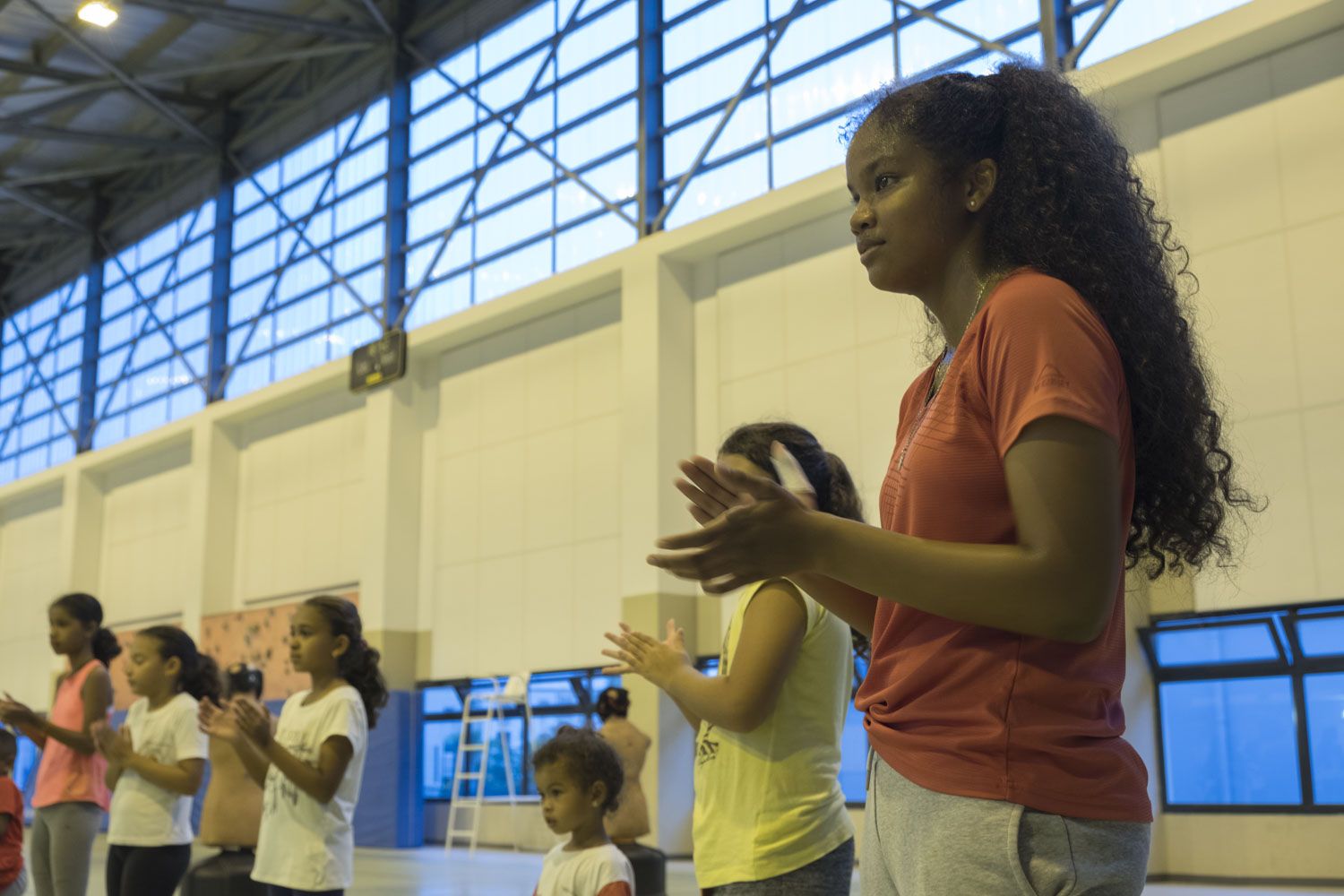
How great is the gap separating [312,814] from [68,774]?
2140 mm

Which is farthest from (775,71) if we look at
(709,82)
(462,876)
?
(462,876)

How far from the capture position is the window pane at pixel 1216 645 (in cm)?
1110

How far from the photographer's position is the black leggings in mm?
5504

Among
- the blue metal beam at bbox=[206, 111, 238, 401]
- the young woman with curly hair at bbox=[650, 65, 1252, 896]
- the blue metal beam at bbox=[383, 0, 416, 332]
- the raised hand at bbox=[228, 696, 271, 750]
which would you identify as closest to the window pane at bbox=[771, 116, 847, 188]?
the blue metal beam at bbox=[383, 0, 416, 332]

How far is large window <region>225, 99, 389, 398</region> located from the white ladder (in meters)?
6.21

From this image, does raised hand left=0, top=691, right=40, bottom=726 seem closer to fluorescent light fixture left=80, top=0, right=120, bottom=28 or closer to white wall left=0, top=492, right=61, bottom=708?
fluorescent light fixture left=80, top=0, right=120, bottom=28

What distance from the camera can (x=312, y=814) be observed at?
449 cm

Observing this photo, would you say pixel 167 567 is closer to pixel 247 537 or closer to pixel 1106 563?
pixel 247 537

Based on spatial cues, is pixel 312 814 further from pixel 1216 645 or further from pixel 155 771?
pixel 1216 645

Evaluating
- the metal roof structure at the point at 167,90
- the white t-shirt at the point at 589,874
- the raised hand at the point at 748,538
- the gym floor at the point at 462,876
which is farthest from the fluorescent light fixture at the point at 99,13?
the raised hand at the point at 748,538

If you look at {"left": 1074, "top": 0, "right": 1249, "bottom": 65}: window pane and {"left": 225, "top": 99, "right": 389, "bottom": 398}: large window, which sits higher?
{"left": 225, "top": 99, "right": 389, "bottom": 398}: large window

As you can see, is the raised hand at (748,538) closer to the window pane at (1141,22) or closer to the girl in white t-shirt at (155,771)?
the girl in white t-shirt at (155,771)

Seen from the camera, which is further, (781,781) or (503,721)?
(503,721)

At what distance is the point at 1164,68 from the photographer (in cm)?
1138
